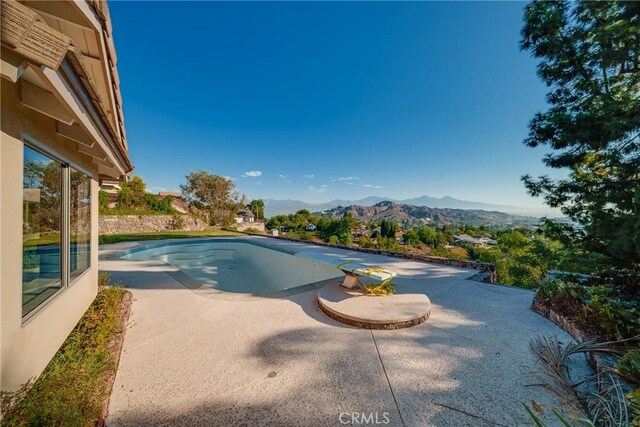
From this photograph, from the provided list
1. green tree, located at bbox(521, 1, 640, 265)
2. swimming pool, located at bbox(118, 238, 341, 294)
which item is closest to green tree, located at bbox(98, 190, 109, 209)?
swimming pool, located at bbox(118, 238, 341, 294)

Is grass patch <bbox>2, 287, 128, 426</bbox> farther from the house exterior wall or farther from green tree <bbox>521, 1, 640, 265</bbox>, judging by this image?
green tree <bbox>521, 1, 640, 265</bbox>

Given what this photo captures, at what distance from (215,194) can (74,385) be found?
27.5 metres

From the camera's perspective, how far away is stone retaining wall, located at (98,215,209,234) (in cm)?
1886

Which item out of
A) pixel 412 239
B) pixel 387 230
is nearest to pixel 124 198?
pixel 412 239

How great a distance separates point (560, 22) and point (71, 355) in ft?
44.6

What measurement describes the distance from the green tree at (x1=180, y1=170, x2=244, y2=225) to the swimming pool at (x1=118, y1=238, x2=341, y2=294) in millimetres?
13015

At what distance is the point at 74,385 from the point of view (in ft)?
6.75

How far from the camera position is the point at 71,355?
270 centimetres

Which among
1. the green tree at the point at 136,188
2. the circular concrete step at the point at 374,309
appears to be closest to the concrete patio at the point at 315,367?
the circular concrete step at the point at 374,309

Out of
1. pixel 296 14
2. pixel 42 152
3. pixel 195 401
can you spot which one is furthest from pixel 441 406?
pixel 296 14

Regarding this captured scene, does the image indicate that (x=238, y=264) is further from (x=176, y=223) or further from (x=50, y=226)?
(x=176, y=223)

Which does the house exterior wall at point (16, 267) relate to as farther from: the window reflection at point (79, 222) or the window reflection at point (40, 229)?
the window reflection at point (79, 222)

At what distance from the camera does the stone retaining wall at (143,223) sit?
61.9 ft

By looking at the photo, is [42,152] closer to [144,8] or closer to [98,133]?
[98,133]
